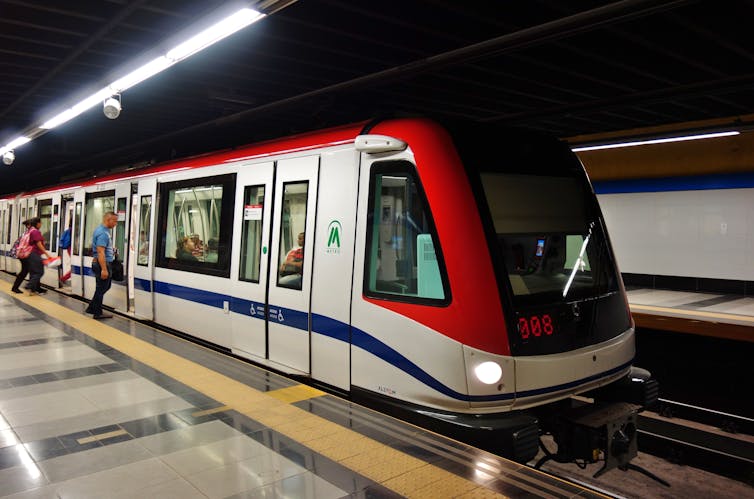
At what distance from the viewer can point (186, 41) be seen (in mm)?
5594

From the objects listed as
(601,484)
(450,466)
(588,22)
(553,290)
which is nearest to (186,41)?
(588,22)

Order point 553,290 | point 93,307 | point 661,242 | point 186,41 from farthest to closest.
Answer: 1. point 661,242
2. point 93,307
3. point 186,41
4. point 553,290

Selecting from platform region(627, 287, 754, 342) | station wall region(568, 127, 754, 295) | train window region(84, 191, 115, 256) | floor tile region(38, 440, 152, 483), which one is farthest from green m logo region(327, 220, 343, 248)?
station wall region(568, 127, 754, 295)

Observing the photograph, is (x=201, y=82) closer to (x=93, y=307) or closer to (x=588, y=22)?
(x=93, y=307)

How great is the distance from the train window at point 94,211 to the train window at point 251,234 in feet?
16.8

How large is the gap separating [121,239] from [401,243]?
6683mm

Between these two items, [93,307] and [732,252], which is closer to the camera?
[93,307]

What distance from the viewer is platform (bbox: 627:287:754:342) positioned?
30.2ft

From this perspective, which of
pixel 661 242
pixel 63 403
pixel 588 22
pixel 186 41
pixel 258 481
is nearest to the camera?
pixel 258 481

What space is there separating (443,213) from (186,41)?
3409 mm

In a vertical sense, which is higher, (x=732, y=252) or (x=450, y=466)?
(x=732, y=252)

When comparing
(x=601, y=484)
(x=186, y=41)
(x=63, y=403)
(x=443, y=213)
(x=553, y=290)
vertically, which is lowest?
(x=601, y=484)

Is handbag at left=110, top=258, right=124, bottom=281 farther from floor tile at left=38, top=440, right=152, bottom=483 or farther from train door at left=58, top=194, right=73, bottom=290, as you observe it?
floor tile at left=38, top=440, right=152, bottom=483

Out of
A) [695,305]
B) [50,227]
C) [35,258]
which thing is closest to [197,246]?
[35,258]
